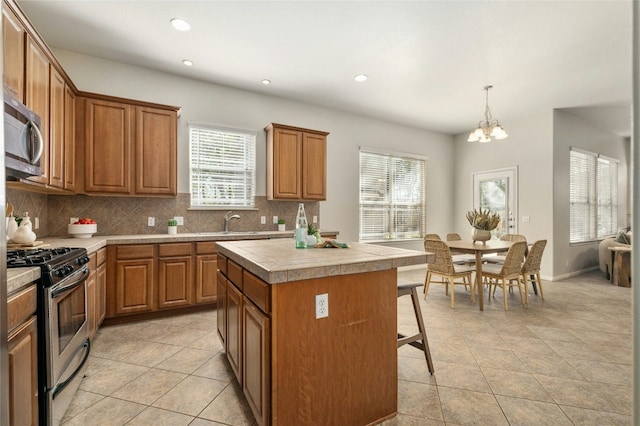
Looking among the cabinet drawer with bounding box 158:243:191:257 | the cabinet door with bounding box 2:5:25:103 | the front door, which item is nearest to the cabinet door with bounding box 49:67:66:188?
the cabinet door with bounding box 2:5:25:103

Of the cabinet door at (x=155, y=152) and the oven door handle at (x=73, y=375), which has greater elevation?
the cabinet door at (x=155, y=152)

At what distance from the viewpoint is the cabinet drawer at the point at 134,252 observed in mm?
3232

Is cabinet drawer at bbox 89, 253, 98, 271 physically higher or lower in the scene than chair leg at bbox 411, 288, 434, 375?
higher

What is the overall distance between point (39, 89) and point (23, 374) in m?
2.31

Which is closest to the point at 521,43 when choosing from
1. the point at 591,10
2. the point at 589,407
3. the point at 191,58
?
the point at 591,10

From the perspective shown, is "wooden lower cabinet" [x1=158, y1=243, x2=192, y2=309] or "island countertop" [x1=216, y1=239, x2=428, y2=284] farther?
"wooden lower cabinet" [x1=158, y1=243, x2=192, y2=309]

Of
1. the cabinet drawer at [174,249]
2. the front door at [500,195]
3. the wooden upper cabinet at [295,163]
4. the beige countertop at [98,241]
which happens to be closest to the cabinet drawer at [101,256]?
the beige countertop at [98,241]

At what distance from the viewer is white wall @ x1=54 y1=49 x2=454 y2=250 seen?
3778 mm

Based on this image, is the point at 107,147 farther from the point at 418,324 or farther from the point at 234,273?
the point at 418,324

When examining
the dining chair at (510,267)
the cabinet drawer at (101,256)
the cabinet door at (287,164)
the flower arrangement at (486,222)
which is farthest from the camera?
the cabinet door at (287,164)

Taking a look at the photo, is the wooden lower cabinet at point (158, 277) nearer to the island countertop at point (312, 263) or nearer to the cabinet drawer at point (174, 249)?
the cabinet drawer at point (174, 249)

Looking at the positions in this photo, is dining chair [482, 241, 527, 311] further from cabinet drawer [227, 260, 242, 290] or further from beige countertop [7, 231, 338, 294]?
cabinet drawer [227, 260, 242, 290]

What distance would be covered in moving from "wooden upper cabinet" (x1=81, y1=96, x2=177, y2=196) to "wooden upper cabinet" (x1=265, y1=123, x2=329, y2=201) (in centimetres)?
131

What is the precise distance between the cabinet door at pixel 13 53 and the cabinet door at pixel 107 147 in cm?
113
